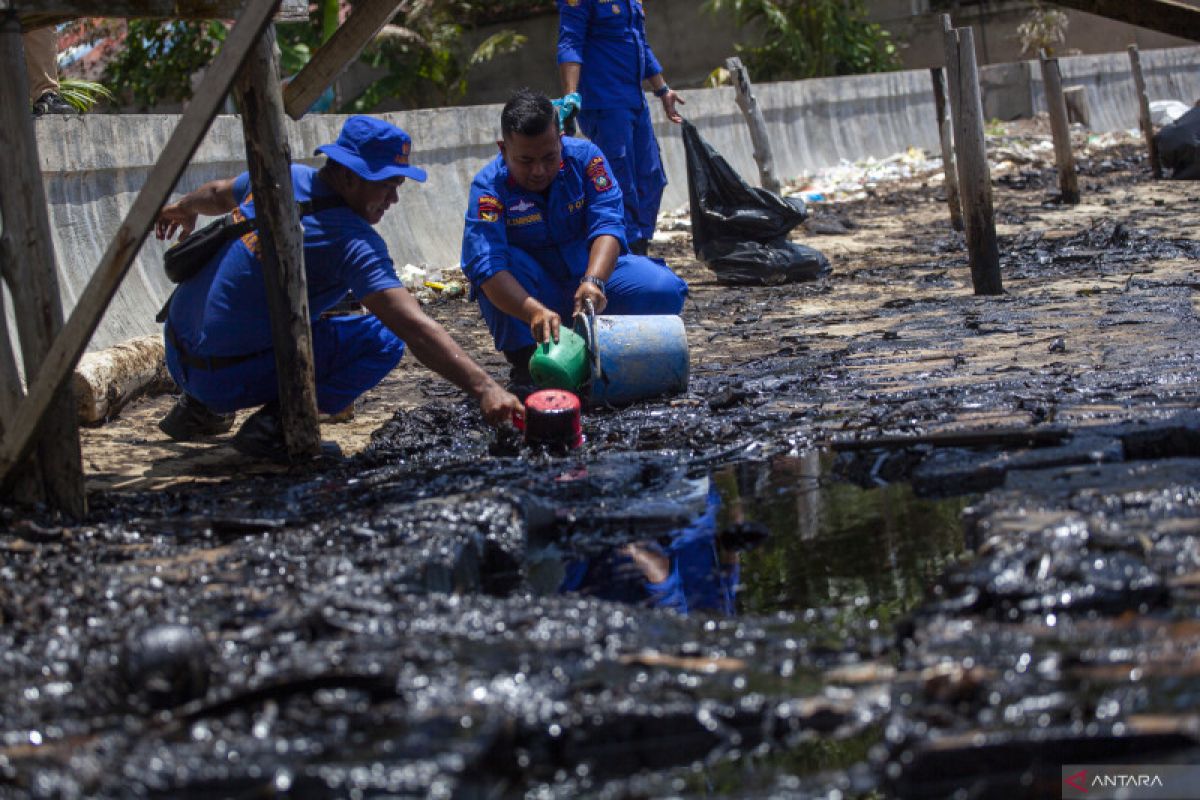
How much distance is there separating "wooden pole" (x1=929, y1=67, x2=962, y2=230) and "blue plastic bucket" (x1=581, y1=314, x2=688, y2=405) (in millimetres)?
6673

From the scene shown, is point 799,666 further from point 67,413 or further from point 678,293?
point 678,293

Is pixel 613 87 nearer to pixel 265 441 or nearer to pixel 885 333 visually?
pixel 885 333

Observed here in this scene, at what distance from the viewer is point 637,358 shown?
5.88 m

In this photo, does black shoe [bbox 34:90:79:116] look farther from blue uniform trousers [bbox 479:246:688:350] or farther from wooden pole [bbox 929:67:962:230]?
wooden pole [bbox 929:67:962:230]

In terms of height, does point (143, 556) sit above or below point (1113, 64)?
below

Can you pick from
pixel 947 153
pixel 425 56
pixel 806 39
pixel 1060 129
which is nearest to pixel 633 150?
pixel 947 153

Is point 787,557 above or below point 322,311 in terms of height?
below

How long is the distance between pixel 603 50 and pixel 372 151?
3601 mm

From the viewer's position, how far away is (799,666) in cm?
293

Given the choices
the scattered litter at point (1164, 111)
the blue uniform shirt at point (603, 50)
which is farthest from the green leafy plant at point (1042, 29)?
the blue uniform shirt at point (603, 50)

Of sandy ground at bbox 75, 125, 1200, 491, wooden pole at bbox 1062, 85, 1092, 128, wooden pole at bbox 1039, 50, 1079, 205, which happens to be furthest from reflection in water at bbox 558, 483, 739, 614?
wooden pole at bbox 1062, 85, 1092, 128

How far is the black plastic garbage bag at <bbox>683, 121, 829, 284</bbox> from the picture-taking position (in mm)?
9680

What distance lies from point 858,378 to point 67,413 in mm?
3195

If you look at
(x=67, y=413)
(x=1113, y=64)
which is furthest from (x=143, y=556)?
(x=1113, y=64)
